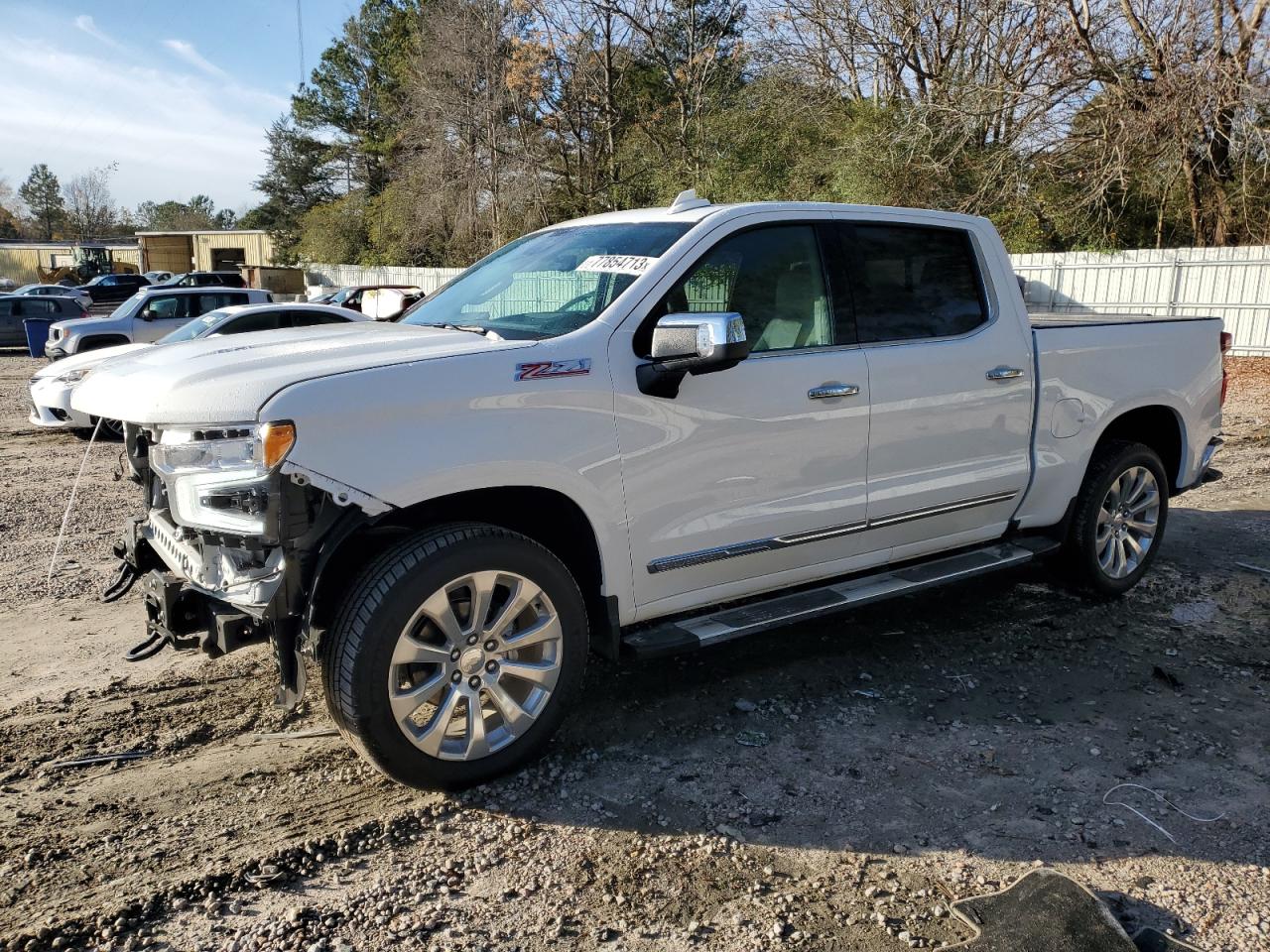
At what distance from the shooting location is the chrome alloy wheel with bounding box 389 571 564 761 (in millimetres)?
3348

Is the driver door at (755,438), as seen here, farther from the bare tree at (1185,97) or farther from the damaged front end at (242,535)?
the bare tree at (1185,97)

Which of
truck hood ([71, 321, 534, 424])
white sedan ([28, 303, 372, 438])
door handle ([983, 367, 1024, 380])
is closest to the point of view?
truck hood ([71, 321, 534, 424])

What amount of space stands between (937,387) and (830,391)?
69 centimetres

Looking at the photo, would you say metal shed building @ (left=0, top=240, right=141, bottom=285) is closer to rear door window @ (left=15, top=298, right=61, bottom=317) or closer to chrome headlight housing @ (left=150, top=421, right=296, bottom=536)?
rear door window @ (left=15, top=298, right=61, bottom=317)

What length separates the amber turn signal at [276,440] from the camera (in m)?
3.01

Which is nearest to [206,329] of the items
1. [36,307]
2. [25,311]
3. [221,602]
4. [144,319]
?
[144,319]

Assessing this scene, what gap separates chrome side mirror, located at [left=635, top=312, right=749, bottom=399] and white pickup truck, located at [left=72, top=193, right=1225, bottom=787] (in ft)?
0.04

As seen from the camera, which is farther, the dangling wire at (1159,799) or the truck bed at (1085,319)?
the truck bed at (1085,319)

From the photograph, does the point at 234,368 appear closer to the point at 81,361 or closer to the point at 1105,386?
the point at 1105,386

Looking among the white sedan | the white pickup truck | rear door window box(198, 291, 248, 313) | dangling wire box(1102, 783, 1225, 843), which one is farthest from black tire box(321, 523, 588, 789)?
rear door window box(198, 291, 248, 313)

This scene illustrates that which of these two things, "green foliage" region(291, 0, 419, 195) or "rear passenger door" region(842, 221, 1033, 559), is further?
"green foliage" region(291, 0, 419, 195)

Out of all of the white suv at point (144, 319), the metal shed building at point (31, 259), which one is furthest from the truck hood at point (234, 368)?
the metal shed building at point (31, 259)

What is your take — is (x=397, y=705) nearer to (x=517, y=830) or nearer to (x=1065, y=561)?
(x=517, y=830)

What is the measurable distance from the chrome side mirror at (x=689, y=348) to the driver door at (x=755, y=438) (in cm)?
7
